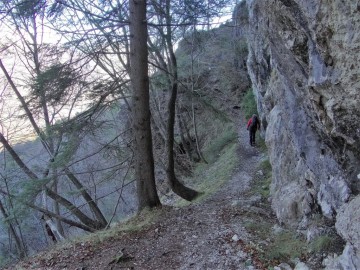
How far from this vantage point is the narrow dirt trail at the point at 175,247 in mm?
5098

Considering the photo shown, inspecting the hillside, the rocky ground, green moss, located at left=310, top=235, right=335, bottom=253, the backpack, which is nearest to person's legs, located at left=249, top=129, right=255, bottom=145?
the backpack

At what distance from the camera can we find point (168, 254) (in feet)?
17.9

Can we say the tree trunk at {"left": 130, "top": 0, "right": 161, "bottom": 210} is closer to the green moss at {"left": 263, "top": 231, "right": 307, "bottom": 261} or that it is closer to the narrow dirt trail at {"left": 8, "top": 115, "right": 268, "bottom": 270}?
the narrow dirt trail at {"left": 8, "top": 115, "right": 268, "bottom": 270}

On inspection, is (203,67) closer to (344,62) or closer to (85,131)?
(85,131)

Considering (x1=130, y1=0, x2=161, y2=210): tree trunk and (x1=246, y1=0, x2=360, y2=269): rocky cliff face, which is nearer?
(x1=246, y1=0, x2=360, y2=269): rocky cliff face

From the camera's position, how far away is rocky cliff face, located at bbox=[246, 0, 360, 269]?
3.39m

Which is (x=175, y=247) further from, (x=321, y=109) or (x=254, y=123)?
(x=254, y=123)

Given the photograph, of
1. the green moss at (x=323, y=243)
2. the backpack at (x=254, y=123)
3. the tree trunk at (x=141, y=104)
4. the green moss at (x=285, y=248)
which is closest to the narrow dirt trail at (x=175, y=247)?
the green moss at (x=285, y=248)

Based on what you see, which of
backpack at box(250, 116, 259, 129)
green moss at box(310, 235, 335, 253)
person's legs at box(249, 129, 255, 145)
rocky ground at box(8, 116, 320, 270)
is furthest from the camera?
person's legs at box(249, 129, 255, 145)

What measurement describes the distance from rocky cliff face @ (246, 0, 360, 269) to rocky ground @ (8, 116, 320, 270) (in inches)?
31.2

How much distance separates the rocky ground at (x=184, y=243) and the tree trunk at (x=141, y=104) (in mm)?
631

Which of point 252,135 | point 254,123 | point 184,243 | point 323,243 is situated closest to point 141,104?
point 184,243

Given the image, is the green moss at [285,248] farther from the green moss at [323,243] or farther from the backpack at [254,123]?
the backpack at [254,123]

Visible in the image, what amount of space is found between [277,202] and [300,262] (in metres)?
2.53
